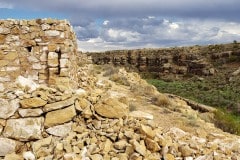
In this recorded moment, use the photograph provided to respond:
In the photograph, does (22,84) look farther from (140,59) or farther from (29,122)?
(140,59)

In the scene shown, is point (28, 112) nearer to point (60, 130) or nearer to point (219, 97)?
point (60, 130)

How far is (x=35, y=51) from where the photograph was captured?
34.7ft

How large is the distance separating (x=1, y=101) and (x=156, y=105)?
683 cm

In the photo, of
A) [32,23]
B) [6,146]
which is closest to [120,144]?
[6,146]

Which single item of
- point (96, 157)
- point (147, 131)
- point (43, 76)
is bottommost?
point (96, 157)

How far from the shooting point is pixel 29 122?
7.03 m

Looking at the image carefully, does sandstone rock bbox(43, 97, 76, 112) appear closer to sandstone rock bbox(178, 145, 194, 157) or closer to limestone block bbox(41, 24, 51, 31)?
sandstone rock bbox(178, 145, 194, 157)

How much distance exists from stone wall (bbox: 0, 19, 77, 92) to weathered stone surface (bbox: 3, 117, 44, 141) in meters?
3.49

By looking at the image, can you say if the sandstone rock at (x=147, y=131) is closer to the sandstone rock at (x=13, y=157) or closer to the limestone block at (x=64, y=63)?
the sandstone rock at (x=13, y=157)

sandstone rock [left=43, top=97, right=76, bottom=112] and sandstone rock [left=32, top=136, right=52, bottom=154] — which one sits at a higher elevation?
→ sandstone rock [left=43, top=97, right=76, bottom=112]

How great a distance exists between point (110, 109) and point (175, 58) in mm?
43739

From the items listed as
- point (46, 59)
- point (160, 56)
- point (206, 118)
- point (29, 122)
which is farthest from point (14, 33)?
point (160, 56)

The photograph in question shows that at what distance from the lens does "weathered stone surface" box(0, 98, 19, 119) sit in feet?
23.0

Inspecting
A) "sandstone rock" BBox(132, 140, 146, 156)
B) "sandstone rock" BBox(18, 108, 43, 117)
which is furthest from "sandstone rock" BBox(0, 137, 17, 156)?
"sandstone rock" BBox(132, 140, 146, 156)
